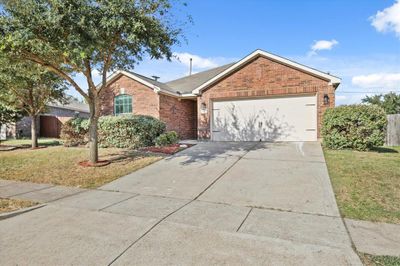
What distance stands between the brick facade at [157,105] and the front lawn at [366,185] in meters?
9.35

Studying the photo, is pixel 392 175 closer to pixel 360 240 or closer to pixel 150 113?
pixel 360 240

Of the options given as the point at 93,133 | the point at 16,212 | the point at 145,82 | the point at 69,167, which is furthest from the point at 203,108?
the point at 16,212

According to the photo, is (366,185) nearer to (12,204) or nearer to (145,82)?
(12,204)

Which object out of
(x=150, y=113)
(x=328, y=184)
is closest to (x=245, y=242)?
(x=328, y=184)

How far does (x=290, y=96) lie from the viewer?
39.9ft

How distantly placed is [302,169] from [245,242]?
14.9 feet

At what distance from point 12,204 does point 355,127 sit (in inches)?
415

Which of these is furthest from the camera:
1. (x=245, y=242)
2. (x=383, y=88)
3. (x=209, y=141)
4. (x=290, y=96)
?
(x=383, y=88)

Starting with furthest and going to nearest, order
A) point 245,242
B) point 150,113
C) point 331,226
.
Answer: point 150,113, point 331,226, point 245,242

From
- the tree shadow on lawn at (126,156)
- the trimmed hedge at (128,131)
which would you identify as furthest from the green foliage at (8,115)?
the tree shadow on lawn at (126,156)

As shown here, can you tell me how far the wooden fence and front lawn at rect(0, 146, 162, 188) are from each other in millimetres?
12525

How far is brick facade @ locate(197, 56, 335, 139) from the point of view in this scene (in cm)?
1155

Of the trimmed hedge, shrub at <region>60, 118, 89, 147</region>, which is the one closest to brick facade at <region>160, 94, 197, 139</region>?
the trimmed hedge

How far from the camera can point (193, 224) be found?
406cm
